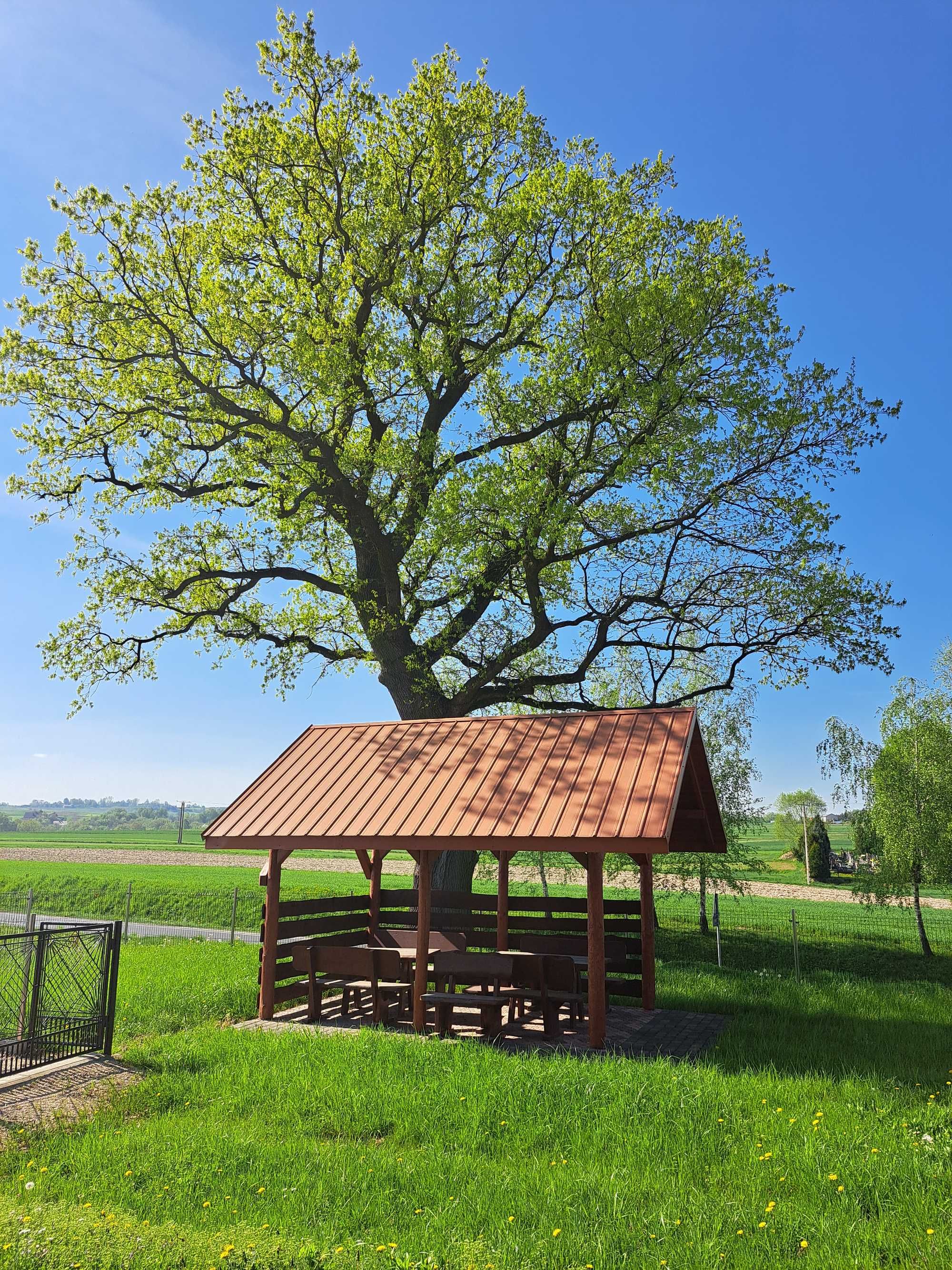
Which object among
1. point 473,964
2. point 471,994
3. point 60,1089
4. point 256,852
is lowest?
point 60,1089

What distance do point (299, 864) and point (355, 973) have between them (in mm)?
57064

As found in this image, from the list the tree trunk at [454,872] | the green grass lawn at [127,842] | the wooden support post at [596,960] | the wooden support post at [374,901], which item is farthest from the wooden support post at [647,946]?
the green grass lawn at [127,842]

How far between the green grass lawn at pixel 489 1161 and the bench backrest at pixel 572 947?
9.88 ft

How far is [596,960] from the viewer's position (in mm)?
11258

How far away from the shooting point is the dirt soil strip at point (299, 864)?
40688 millimetres

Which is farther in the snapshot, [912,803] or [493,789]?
[912,803]

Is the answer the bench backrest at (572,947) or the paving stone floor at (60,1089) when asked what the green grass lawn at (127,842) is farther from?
the paving stone floor at (60,1089)

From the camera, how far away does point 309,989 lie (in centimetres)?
1314

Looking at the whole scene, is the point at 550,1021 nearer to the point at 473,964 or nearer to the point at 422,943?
the point at 473,964

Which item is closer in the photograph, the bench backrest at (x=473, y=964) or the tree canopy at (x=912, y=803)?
the bench backrest at (x=473, y=964)

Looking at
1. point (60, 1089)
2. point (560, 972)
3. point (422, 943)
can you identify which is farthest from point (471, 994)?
point (60, 1089)

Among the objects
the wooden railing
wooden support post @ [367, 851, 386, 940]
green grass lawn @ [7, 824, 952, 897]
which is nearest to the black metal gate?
the wooden railing

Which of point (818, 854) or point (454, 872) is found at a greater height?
point (454, 872)

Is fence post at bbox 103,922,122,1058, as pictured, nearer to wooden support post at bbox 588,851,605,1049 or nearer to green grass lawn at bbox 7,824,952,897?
wooden support post at bbox 588,851,605,1049
